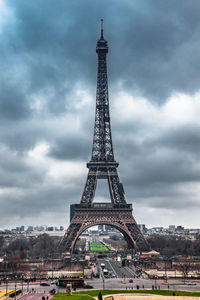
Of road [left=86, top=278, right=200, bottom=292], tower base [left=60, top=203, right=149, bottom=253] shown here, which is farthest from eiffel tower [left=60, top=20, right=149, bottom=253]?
road [left=86, top=278, right=200, bottom=292]

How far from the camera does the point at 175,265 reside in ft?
319

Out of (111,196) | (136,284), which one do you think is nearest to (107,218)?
(111,196)

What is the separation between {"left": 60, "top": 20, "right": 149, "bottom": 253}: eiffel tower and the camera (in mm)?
101750

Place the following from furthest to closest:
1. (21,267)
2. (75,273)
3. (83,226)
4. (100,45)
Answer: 1. (100,45)
2. (83,226)
3. (21,267)
4. (75,273)

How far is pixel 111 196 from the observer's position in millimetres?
109562

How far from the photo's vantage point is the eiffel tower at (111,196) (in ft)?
334

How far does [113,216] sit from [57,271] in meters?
24.3

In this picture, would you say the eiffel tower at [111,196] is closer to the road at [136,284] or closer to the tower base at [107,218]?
the tower base at [107,218]

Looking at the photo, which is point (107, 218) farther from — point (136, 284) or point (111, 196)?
point (136, 284)

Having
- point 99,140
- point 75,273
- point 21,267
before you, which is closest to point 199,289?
point 75,273

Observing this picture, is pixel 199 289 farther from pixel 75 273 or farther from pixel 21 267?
pixel 21 267

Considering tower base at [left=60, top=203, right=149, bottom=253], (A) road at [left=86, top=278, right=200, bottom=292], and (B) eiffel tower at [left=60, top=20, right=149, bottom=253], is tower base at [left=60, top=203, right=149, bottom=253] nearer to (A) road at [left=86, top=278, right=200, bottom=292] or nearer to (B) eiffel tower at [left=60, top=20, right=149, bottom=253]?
(B) eiffel tower at [left=60, top=20, right=149, bottom=253]

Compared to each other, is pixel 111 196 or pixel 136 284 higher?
pixel 111 196

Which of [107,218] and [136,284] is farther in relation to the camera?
[107,218]
